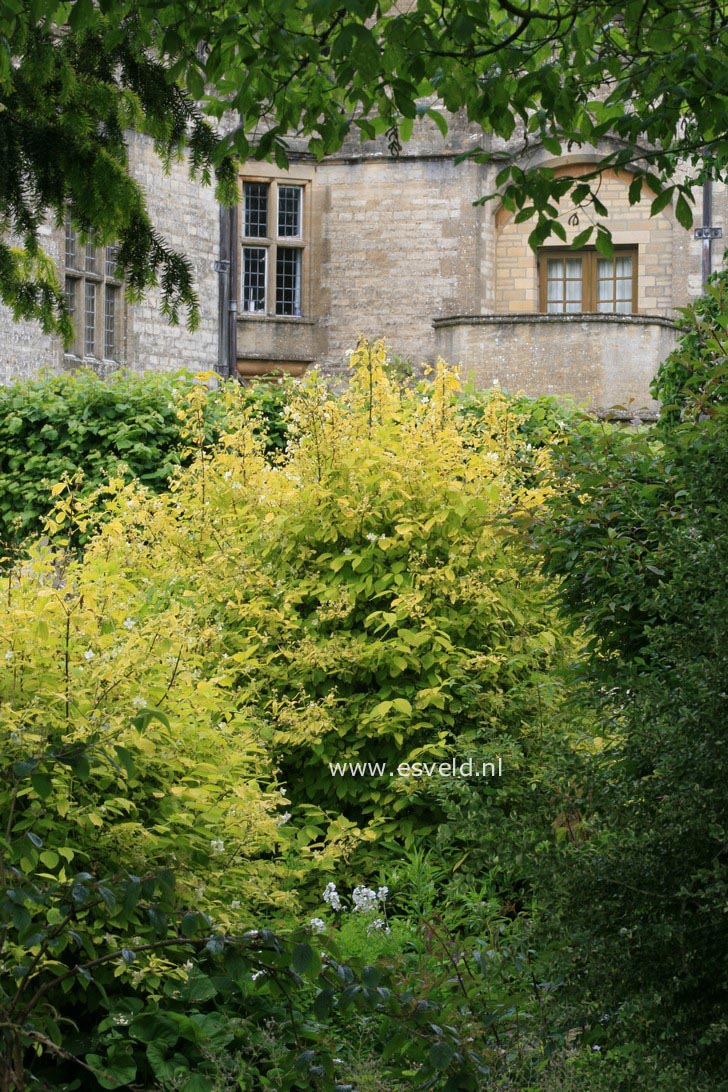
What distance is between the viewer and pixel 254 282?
25.5 meters

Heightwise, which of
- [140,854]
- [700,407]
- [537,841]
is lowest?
[140,854]

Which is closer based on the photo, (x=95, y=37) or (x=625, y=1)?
(x=625, y=1)

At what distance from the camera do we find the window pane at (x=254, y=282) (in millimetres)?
25484

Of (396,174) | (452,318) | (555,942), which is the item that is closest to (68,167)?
(555,942)

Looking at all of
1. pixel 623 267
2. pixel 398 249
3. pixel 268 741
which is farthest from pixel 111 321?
pixel 268 741

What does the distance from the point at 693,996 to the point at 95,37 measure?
516cm

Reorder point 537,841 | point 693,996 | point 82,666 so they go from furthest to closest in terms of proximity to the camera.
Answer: point 82,666 → point 537,841 → point 693,996

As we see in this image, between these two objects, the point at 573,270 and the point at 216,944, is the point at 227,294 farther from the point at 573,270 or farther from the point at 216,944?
the point at 216,944

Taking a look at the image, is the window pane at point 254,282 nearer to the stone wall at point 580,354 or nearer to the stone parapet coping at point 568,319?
the stone parapet coping at point 568,319

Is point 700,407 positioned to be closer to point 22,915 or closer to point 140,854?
point 140,854

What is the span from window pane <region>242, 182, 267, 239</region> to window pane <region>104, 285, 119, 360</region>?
5.19 m

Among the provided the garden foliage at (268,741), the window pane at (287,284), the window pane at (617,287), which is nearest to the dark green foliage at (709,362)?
the garden foliage at (268,741)

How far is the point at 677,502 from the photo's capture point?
16.3 ft

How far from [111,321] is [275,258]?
17.8 feet
